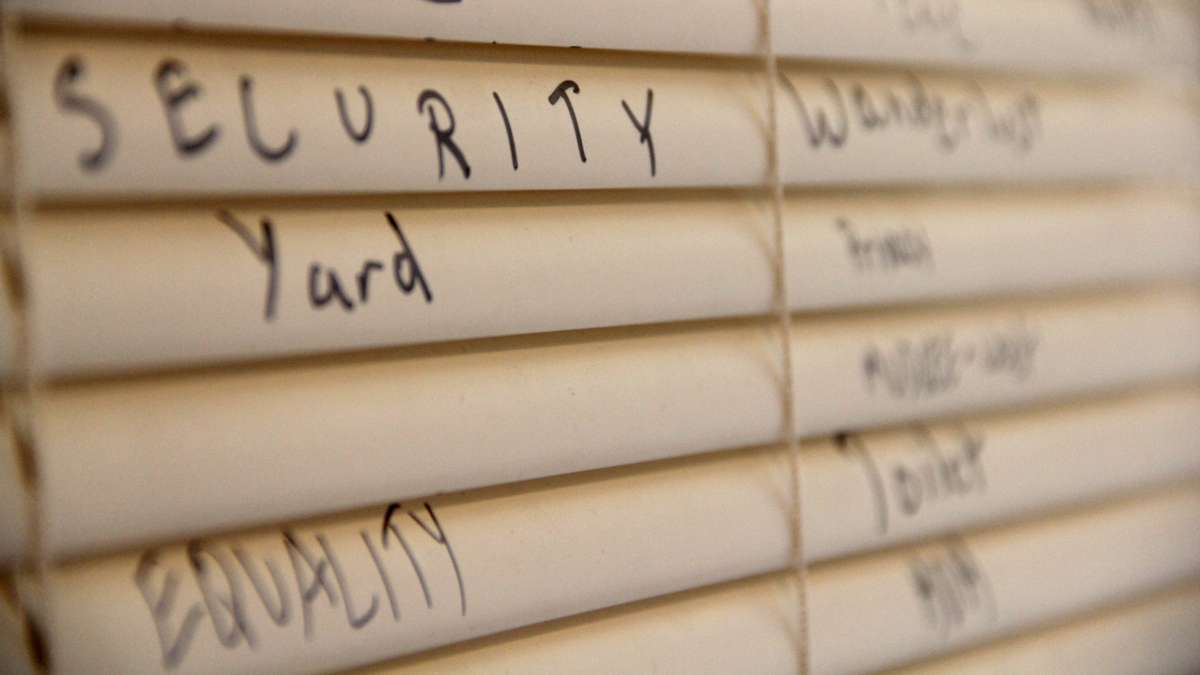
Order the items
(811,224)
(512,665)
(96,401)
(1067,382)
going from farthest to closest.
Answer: (1067,382)
(811,224)
(512,665)
(96,401)

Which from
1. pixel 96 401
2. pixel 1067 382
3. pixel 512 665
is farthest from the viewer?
pixel 1067 382

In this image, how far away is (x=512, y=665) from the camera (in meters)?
0.58

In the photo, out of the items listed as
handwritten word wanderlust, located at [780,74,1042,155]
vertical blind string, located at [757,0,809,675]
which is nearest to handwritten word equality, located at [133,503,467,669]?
vertical blind string, located at [757,0,809,675]

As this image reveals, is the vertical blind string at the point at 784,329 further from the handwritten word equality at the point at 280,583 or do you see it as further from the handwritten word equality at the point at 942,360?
the handwritten word equality at the point at 280,583

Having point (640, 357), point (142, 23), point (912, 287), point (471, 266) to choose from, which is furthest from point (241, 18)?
point (912, 287)

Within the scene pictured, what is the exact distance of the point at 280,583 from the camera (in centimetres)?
52

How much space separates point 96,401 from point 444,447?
5.9 inches

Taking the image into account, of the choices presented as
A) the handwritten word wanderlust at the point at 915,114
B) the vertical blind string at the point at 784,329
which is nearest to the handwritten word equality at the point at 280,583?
the vertical blind string at the point at 784,329

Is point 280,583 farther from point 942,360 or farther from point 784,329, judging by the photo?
point 942,360

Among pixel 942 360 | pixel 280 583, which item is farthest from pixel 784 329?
pixel 280 583

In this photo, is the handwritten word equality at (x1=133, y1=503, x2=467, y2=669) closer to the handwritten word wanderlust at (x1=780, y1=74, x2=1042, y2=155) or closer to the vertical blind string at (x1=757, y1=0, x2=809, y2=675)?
the vertical blind string at (x1=757, y1=0, x2=809, y2=675)

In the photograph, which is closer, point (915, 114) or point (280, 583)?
point (280, 583)

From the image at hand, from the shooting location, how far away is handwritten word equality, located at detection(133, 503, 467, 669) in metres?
0.49

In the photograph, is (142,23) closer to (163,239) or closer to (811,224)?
(163,239)
